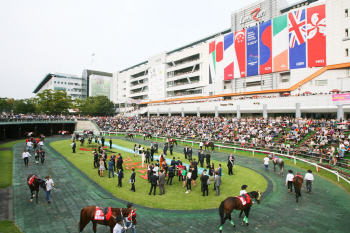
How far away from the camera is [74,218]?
8836 millimetres

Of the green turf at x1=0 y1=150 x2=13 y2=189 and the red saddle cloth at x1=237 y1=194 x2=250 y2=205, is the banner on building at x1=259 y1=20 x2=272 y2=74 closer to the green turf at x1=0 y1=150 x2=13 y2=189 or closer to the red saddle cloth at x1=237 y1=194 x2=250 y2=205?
the red saddle cloth at x1=237 y1=194 x2=250 y2=205

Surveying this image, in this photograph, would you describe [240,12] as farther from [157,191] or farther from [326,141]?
[157,191]

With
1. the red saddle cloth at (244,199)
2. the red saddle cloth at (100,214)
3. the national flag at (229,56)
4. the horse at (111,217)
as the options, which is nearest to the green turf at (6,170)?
the horse at (111,217)

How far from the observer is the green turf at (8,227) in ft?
25.0

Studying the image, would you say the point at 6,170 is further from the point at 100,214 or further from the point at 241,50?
the point at 241,50

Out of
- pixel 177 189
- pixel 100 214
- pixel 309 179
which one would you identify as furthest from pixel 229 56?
pixel 100 214

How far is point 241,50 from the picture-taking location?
4509 centimetres

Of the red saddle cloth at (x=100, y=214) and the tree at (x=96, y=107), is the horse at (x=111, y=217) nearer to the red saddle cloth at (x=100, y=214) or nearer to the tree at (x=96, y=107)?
the red saddle cloth at (x=100, y=214)

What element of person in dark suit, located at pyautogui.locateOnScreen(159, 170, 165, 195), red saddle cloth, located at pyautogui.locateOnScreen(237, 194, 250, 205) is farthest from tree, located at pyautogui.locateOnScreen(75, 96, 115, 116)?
red saddle cloth, located at pyautogui.locateOnScreen(237, 194, 250, 205)

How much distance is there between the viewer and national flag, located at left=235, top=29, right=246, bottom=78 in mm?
44781

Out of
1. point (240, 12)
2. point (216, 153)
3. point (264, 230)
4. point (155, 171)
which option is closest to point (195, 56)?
point (240, 12)

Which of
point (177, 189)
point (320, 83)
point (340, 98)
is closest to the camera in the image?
point (177, 189)

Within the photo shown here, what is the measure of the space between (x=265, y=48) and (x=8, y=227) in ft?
151

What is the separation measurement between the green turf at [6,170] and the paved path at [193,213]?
0.61 m
